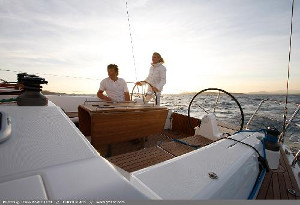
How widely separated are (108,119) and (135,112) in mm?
400

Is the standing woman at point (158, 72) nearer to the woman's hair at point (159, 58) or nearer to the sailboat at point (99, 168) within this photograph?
the woman's hair at point (159, 58)

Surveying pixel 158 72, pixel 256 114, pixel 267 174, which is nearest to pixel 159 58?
pixel 158 72

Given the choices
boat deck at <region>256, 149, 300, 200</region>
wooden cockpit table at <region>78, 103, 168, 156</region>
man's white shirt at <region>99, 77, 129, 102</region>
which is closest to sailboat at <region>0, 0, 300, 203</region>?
boat deck at <region>256, 149, 300, 200</region>

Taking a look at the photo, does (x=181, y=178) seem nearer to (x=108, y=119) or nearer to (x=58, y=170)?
(x=58, y=170)

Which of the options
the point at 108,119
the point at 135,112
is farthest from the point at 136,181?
the point at 135,112

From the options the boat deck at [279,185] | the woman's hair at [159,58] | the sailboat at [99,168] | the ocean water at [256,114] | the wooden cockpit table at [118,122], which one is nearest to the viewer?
the sailboat at [99,168]

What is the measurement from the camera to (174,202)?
314mm

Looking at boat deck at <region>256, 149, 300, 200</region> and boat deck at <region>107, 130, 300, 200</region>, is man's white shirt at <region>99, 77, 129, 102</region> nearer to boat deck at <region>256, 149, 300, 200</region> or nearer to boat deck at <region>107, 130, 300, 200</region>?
boat deck at <region>107, 130, 300, 200</region>

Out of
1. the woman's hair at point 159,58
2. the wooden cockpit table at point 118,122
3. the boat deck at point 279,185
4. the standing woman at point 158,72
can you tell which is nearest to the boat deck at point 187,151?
the boat deck at point 279,185

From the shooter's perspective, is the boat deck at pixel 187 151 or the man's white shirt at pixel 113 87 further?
the man's white shirt at pixel 113 87

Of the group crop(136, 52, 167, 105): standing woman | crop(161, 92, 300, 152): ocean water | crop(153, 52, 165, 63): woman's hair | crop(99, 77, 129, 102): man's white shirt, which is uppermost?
crop(153, 52, 165, 63): woman's hair

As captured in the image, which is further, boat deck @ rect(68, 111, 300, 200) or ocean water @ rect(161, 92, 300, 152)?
ocean water @ rect(161, 92, 300, 152)

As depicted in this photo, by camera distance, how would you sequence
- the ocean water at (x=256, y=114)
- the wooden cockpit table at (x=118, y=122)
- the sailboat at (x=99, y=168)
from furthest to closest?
the ocean water at (x=256, y=114) → the wooden cockpit table at (x=118, y=122) → the sailboat at (x=99, y=168)

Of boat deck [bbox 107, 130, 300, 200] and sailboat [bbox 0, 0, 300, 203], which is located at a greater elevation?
sailboat [bbox 0, 0, 300, 203]
